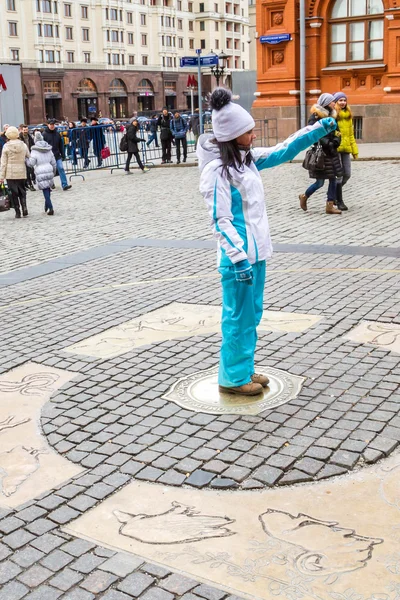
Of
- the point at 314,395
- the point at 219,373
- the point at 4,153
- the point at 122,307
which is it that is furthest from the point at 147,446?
the point at 4,153

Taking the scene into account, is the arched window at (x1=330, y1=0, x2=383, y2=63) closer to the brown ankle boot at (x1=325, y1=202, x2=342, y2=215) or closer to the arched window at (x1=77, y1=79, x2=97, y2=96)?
A: the brown ankle boot at (x1=325, y1=202, x2=342, y2=215)

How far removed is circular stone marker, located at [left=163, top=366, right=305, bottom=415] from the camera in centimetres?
497

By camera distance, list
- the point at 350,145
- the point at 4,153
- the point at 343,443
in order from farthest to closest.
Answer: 1. the point at 4,153
2. the point at 350,145
3. the point at 343,443

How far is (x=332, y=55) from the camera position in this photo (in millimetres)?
26250

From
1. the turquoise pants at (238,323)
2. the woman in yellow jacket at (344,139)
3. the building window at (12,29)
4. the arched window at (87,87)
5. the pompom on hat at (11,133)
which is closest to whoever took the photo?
the turquoise pants at (238,323)

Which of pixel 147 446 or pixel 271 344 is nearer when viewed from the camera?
pixel 147 446

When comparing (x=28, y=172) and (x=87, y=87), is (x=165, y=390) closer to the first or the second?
(x=28, y=172)

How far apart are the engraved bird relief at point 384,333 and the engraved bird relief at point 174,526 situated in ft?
9.33

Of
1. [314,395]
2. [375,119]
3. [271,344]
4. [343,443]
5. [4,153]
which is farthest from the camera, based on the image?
[375,119]

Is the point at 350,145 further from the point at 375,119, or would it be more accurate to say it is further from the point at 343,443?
the point at 375,119

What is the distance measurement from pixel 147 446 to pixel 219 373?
907 millimetres

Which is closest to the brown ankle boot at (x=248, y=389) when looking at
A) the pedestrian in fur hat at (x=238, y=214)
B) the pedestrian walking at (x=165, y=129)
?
the pedestrian in fur hat at (x=238, y=214)

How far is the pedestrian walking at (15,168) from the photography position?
15125 mm

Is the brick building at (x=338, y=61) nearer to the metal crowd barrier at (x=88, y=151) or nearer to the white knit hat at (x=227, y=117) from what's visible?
the metal crowd barrier at (x=88, y=151)
